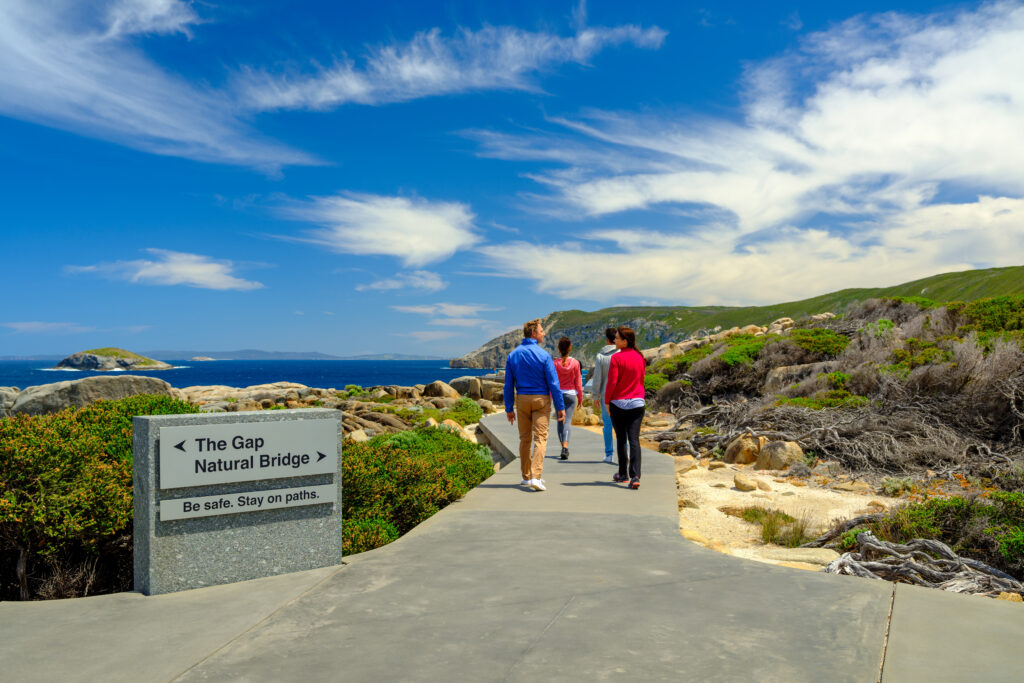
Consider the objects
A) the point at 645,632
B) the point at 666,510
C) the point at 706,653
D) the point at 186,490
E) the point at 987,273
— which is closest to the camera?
the point at 706,653

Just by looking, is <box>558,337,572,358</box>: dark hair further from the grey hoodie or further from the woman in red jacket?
the woman in red jacket

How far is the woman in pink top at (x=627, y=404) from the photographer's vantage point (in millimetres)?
8594

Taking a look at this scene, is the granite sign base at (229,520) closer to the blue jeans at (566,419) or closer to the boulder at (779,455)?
the blue jeans at (566,419)

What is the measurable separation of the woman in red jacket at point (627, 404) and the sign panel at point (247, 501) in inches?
168

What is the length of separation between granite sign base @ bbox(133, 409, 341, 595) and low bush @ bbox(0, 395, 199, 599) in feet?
1.88

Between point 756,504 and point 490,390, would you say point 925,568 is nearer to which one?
point 756,504

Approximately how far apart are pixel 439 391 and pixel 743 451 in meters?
21.4

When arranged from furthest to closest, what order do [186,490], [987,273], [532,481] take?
[987,273]
[532,481]
[186,490]

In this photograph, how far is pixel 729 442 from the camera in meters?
13.4

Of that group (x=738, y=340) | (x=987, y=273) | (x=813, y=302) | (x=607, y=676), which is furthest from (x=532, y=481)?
(x=813, y=302)

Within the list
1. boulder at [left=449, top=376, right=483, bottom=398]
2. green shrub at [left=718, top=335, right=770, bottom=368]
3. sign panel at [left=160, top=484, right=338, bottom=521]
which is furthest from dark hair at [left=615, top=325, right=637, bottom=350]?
boulder at [left=449, top=376, right=483, bottom=398]

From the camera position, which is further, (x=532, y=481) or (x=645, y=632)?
(x=532, y=481)

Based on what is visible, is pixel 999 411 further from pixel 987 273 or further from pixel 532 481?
pixel 987 273

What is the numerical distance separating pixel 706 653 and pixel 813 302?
512 ft
